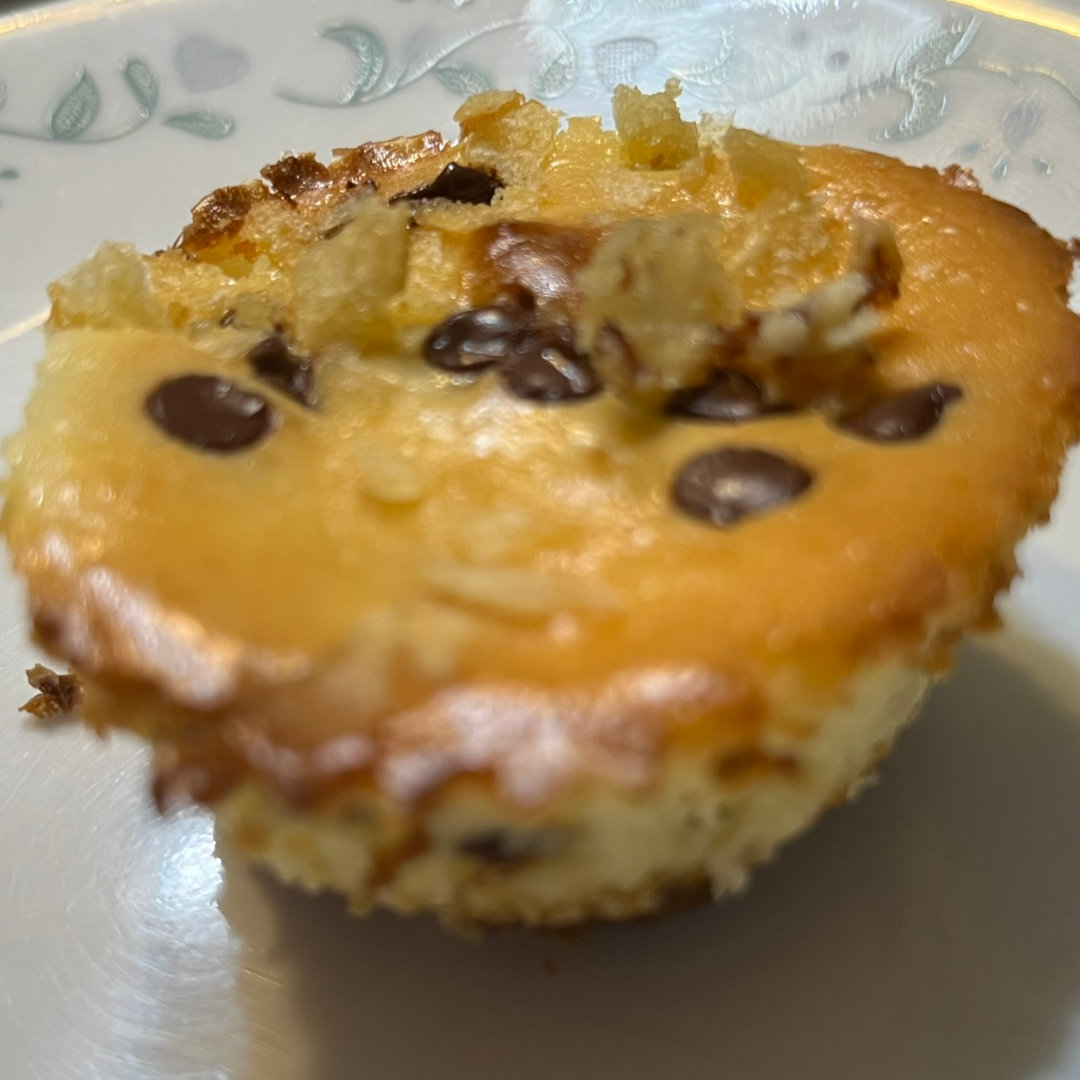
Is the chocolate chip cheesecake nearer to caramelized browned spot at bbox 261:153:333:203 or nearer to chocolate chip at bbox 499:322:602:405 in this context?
chocolate chip at bbox 499:322:602:405

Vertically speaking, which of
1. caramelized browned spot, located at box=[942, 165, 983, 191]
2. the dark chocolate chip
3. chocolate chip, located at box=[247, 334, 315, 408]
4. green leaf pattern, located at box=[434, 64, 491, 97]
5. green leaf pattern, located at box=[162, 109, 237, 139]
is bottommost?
green leaf pattern, located at box=[162, 109, 237, 139]

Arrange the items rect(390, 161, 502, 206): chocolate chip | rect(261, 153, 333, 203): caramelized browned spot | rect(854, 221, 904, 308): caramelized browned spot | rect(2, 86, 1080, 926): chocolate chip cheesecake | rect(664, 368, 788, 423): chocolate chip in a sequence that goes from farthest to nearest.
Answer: rect(261, 153, 333, 203): caramelized browned spot, rect(390, 161, 502, 206): chocolate chip, rect(854, 221, 904, 308): caramelized browned spot, rect(664, 368, 788, 423): chocolate chip, rect(2, 86, 1080, 926): chocolate chip cheesecake

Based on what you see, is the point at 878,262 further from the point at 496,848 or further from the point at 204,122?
the point at 204,122

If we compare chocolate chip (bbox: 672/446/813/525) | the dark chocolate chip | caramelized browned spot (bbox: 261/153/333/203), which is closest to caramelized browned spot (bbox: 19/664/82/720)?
caramelized browned spot (bbox: 261/153/333/203)

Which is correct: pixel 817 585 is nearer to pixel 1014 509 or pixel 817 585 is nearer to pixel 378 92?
pixel 1014 509

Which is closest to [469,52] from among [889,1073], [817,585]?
[817,585]

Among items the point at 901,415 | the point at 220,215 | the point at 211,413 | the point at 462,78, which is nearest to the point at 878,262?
the point at 901,415

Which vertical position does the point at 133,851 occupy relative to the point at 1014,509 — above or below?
below
